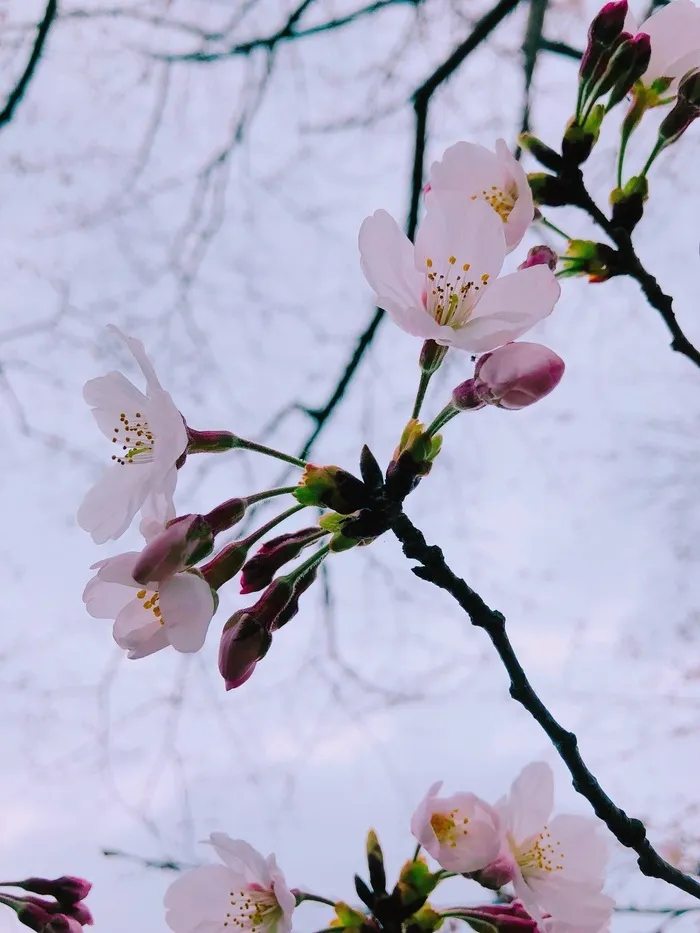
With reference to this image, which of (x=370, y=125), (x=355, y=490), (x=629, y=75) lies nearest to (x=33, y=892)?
(x=355, y=490)

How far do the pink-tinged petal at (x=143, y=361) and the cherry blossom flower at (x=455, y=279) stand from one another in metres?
0.32

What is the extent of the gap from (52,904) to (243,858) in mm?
773

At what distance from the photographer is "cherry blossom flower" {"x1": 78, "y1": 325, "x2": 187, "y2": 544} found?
0.94 meters

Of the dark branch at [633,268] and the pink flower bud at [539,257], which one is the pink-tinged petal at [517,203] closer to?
the pink flower bud at [539,257]

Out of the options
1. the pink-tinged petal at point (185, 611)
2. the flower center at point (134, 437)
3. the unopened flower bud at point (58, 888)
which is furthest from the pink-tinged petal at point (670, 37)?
the unopened flower bud at point (58, 888)

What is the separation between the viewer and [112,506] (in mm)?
1077

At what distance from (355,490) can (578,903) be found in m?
0.75

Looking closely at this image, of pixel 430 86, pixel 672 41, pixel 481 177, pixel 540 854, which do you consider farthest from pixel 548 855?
pixel 430 86

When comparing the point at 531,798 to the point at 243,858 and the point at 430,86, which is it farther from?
the point at 430,86

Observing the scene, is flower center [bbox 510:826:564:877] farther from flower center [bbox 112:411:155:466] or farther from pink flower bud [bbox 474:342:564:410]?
flower center [bbox 112:411:155:466]

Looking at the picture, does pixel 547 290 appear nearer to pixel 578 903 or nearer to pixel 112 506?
pixel 112 506

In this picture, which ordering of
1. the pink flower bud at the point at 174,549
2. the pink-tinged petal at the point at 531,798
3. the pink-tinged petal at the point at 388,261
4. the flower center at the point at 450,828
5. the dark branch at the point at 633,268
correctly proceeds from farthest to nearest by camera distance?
the pink-tinged petal at the point at 531,798
the dark branch at the point at 633,268
the flower center at the point at 450,828
the pink-tinged petal at the point at 388,261
the pink flower bud at the point at 174,549

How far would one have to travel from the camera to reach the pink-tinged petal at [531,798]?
4.26 ft

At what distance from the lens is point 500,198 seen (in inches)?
45.8
